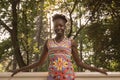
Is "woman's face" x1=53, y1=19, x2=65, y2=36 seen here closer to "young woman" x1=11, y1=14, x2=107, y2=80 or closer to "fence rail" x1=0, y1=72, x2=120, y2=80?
"young woman" x1=11, y1=14, x2=107, y2=80

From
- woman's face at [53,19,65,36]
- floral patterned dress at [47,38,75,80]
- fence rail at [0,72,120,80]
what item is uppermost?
woman's face at [53,19,65,36]

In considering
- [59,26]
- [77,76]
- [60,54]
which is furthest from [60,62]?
[77,76]

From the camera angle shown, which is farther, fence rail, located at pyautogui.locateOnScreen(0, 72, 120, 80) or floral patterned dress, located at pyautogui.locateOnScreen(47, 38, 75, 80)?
fence rail, located at pyautogui.locateOnScreen(0, 72, 120, 80)

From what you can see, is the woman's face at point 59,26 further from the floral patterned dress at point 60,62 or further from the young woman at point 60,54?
the floral patterned dress at point 60,62

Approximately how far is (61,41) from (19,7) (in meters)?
11.3

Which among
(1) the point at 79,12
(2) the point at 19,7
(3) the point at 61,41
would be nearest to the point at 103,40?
(1) the point at 79,12

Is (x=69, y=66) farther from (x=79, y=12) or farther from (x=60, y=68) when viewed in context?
(x=79, y=12)

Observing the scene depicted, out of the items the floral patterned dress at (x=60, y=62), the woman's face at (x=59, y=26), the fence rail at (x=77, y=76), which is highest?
the woman's face at (x=59, y=26)

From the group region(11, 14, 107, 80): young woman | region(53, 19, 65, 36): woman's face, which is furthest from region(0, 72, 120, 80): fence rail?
region(53, 19, 65, 36): woman's face

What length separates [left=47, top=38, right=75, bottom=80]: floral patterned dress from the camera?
107 inches

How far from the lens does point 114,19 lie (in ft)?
45.9

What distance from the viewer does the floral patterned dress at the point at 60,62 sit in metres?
2.71

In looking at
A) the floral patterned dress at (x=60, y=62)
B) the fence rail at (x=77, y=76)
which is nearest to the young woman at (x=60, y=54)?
the floral patterned dress at (x=60, y=62)

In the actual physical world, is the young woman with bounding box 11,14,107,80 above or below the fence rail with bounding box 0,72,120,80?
above
